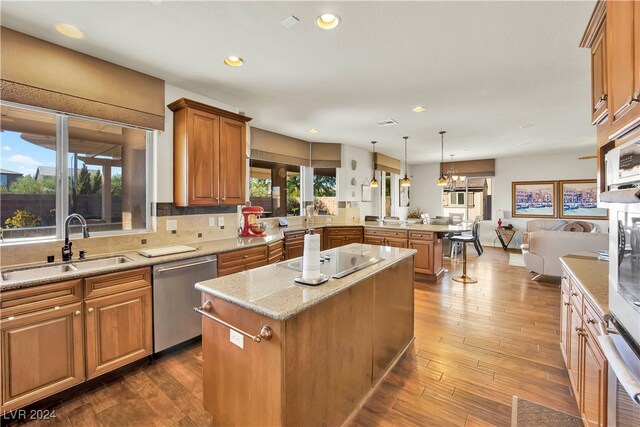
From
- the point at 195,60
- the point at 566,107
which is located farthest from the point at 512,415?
the point at 566,107

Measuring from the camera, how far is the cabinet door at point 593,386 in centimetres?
129

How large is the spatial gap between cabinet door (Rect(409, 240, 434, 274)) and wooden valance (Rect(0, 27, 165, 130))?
164 inches

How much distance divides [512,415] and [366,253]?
4.84 ft

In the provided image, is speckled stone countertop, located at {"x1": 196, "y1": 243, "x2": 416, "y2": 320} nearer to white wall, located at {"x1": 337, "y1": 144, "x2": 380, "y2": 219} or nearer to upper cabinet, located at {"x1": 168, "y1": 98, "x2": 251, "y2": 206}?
upper cabinet, located at {"x1": 168, "y1": 98, "x2": 251, "y2": 206}

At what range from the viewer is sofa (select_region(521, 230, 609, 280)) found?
425 cm

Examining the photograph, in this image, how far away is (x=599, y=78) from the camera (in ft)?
5.59

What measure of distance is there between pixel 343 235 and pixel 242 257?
284 centimetres

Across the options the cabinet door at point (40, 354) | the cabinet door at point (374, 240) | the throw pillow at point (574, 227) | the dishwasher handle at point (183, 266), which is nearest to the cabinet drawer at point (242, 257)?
the dishwasher handle at point (183, 266)

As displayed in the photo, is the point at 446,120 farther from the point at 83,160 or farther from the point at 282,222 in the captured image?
the point at 83,160

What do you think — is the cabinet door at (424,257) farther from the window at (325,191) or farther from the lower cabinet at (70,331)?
the lower cabinet at (70,331)

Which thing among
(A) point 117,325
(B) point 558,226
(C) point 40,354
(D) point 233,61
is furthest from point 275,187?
(B) point 558,226

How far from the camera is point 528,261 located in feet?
16.4

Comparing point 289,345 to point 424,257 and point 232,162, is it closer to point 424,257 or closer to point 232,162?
point 232,162

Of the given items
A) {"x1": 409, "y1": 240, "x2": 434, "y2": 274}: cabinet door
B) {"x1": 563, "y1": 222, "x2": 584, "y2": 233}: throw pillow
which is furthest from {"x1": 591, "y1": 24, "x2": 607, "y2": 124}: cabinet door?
{"x1": 563, "y1": 222, "x2": 584, "y2": 233}: throw pillow
